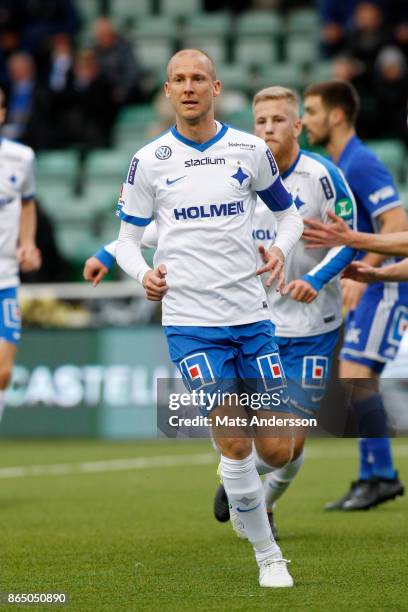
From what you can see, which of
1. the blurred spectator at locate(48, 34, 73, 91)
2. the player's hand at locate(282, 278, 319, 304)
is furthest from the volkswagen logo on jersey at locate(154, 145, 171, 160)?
the blurred spectator at locate(48, 34, 73, 91)

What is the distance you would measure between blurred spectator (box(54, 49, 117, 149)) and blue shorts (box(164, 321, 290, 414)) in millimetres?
13018

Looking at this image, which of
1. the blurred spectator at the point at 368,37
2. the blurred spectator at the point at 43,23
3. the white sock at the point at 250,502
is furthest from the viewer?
the blurred spectator at the point at 43,23

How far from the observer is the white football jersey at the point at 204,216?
19.5 ft

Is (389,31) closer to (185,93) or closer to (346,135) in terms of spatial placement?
(346,135)

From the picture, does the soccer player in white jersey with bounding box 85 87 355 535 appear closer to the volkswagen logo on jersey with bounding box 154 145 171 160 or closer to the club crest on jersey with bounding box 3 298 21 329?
the volkswagen logo on jersey with bounding box 154 145 171 160

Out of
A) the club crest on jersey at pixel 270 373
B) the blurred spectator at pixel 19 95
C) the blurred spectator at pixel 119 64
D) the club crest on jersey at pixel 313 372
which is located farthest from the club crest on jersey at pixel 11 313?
the blurred spectator at pixel 119 64

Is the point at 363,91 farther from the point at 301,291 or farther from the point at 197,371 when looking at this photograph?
the point at 197,371

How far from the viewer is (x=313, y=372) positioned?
742 centimetres

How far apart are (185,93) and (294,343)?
192 centimetres

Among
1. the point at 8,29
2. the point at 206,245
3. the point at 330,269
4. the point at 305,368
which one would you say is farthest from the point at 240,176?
the point at 8,29

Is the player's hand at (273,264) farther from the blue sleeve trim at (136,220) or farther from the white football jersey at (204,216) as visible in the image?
the blue sleeve trim at (136,220)

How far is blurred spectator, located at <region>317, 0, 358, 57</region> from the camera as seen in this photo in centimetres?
1906

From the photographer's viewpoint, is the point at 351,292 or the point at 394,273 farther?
the point at 351,292

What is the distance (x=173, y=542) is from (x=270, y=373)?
5.30ft
